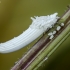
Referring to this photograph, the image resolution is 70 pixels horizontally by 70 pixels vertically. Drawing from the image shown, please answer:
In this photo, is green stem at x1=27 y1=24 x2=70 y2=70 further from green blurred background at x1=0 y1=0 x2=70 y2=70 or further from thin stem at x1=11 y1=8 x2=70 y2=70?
green blurred background at x1=0 y1=0 x2=70 y2=70

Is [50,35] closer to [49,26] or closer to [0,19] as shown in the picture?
[49,26]

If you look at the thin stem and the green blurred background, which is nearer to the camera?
the thin stem

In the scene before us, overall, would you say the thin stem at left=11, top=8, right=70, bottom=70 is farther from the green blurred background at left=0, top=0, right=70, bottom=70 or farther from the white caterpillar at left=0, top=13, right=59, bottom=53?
the green blurred background at left=0, top=0, right=70, bottom=70

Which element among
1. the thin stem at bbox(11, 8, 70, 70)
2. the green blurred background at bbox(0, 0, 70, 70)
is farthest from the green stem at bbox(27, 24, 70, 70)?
the green blurred background at bbox(0, 0, 70, 70)

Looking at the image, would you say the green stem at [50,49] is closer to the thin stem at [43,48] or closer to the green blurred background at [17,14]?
the thin stem at [43,48]

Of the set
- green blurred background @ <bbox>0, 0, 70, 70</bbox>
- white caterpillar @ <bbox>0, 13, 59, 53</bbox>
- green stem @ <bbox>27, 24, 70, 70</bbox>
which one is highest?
green blurred background @ <bbox>0, 0, 70, 70</bbox>

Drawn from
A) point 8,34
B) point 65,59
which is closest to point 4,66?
point 8,34

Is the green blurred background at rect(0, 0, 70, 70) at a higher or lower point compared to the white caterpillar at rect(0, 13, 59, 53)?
higher

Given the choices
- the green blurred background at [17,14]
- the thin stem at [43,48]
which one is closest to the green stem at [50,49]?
the thin stem at [43,48]
